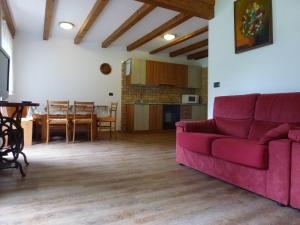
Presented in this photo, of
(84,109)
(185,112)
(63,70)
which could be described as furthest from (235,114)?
(63,70)

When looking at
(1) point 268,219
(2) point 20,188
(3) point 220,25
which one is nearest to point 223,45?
(3) point 220,25

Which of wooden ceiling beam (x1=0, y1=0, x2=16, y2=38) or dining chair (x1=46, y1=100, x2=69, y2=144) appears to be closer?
wooden ceiling beam (x1=0, y1=0, x2=16, y2=38)

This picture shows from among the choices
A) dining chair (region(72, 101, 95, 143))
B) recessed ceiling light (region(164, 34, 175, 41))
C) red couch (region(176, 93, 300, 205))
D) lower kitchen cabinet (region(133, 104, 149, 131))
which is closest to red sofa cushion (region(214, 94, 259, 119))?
red couch (region(176, 93, 300, 205))

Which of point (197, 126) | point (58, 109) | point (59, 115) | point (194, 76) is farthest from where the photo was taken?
point (194, 76)

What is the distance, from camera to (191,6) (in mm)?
3686

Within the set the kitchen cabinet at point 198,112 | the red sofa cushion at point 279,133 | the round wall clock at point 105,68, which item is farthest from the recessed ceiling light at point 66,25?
the red sofa cushion at point 279,133

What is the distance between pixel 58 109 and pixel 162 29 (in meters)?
2.89

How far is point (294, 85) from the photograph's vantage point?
2717 millimetres

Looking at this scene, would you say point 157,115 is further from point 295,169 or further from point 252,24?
point 295,169

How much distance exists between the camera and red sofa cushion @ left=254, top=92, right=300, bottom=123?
2.28m

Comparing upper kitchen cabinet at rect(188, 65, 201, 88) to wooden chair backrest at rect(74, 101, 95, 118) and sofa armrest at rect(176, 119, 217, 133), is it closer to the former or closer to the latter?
wooden chair backrest at rect(74, 101, 95, 118)

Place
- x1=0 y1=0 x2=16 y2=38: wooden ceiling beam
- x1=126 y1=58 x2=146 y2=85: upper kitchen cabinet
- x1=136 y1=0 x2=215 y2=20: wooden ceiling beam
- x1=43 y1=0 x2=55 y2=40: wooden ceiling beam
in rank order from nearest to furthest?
x1=136 y1=0 x2=215 y2=20: wooden ceiling beam → x1=43 y1=0 x2=55 y2=40: wooden ceiling beam → x1=0 y1=0 x2=16 y2=38: wooden ceiling beam → x1=126 y1=58 x2=146 y2=85: upper kitchen cabinet

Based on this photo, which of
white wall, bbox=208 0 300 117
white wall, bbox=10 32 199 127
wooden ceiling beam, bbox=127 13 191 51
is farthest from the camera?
white wall, bbox=10 32 199 127

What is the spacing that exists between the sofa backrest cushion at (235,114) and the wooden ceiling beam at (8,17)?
13.1ft
